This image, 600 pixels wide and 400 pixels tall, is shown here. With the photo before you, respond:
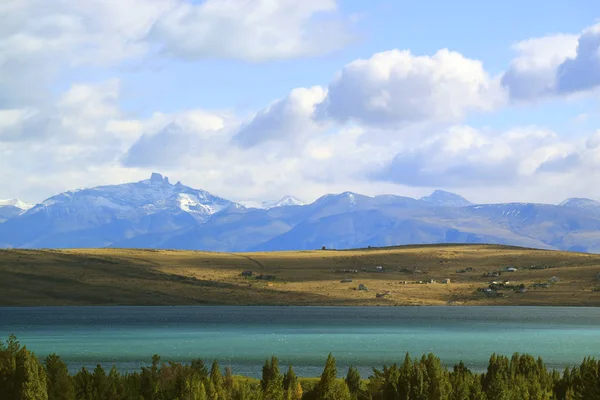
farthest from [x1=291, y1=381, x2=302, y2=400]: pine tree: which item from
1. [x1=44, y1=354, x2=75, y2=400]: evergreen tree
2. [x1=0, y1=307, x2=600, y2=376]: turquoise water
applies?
[x1=0, y1=307, x2=600, y2=376]: turquoise water

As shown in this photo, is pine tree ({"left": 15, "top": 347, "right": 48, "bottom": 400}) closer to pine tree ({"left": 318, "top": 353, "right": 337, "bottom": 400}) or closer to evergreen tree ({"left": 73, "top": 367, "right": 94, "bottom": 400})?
evergreen tree ({"left": 73, "top": 367, "right": 94, "bottom": 400})

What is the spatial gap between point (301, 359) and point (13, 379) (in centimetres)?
4451

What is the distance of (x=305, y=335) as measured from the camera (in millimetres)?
111188

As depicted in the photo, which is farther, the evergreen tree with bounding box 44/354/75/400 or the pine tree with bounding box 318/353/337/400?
the pine tree with bounding box 318/353/337/400

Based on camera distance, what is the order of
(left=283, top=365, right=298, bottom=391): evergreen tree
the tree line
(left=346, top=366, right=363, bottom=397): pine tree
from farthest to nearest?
(left=346, top=366, right=363, bottom=397): pine tree
(left=283, top=365, right=298, bottom=391): evergreen tree
the tree line

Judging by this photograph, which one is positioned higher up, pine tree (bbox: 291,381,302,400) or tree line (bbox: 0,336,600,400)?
tree line (bbox: 0,336,600,400)

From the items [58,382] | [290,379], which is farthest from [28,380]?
[290,379]

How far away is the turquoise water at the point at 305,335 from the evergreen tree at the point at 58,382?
1070 inches

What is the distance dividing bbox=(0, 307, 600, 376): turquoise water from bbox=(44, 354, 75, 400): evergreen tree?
2719 centimetres

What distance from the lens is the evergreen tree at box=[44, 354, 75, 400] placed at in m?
38.4

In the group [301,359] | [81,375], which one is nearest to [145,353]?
[301,359]

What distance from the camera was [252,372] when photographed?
70625 mm

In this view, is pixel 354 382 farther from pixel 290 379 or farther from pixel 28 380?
pixel 28 380

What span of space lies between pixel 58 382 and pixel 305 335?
73288 mm
